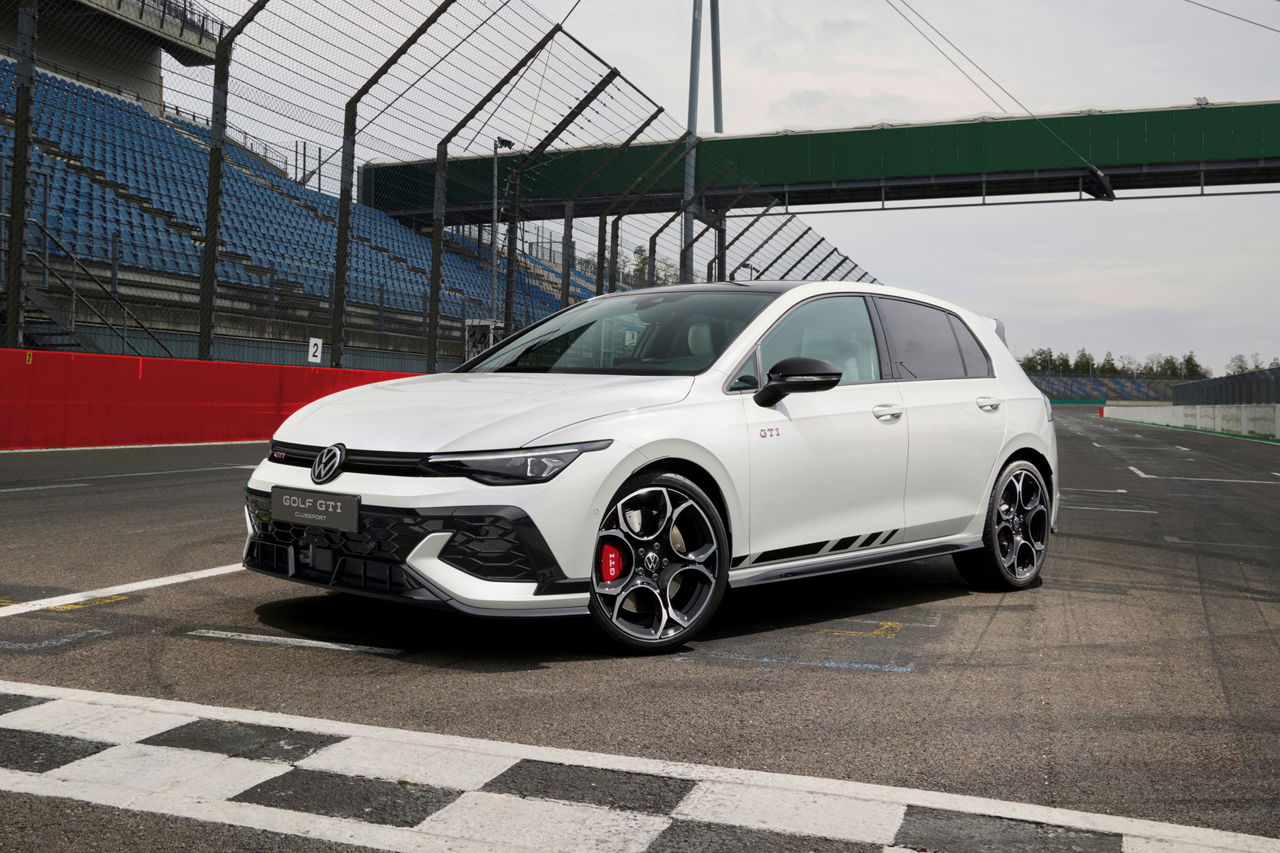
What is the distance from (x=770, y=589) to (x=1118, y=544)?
3256 mm

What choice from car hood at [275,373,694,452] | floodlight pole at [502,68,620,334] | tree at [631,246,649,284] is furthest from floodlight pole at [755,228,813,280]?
car hood at [275,373,694,452]

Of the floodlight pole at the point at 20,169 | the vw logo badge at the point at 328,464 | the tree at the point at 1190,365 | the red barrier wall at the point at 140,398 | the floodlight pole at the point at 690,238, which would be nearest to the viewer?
the vw logo badge at the point at 328,464

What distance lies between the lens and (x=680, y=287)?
19.2 feet

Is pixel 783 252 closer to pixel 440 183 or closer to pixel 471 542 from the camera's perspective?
pixel 440 183

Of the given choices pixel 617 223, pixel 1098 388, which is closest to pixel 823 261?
pixel 617 223

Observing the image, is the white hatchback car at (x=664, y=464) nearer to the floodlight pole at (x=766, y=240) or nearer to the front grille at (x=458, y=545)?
the front grille at (x=458, y=545)

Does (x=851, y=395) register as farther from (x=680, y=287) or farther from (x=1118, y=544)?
(x=1118, y=544)

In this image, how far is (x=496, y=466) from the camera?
416 centimetres

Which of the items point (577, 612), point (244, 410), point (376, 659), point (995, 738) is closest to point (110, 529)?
point (376, 659)

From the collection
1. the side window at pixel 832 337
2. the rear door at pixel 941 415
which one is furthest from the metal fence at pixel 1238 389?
the side window at pixel 832 337

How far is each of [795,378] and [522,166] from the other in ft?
46.0

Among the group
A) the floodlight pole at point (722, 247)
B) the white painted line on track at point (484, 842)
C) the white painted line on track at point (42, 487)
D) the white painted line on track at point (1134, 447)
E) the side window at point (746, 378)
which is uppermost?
the floodlight pole at point (722, 247)

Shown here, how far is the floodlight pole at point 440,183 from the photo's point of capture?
1683 centimetres

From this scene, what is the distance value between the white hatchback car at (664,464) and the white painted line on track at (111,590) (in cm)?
101
